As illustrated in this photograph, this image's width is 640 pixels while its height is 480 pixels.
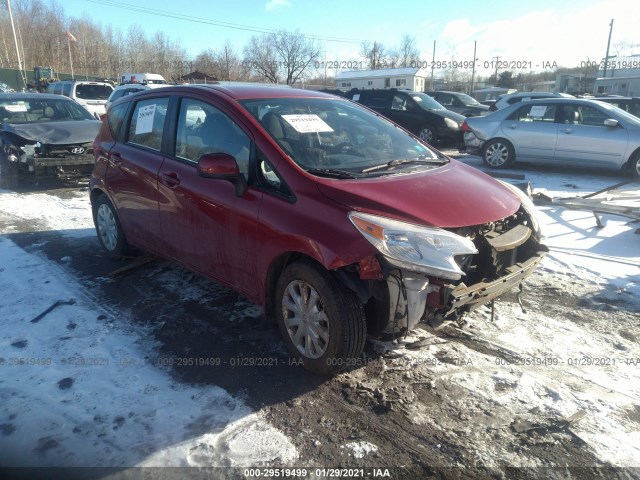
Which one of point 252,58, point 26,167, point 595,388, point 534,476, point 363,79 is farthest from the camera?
point 252,58

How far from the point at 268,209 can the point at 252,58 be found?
58152mm

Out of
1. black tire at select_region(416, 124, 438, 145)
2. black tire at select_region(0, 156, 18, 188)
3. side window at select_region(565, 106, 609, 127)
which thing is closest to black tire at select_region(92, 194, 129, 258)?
black tire at select_region(0, 156, 18, 188)

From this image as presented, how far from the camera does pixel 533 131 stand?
9906mm

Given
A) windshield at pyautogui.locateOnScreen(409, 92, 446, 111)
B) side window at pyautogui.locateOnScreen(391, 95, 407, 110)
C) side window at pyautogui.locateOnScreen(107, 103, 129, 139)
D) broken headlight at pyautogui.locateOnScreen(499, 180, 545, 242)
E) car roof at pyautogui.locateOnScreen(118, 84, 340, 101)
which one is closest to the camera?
broken headlight at pyautogui.locateOnScreen(499, 180, 545, 242)

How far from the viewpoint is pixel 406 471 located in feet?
7.59

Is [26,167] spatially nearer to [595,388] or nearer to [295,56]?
[595,388]

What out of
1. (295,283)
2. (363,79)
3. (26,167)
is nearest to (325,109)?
(295,283)

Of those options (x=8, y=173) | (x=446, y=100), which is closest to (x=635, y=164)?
(x=8, y=173)

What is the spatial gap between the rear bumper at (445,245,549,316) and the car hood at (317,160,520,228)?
39 cm

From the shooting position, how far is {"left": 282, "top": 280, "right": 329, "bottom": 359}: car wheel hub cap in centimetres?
292

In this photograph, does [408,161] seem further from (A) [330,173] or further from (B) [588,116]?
(B) [588,116]

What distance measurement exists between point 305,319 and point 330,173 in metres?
0.97

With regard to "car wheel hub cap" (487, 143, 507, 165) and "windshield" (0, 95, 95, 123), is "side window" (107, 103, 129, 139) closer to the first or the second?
"windshield" (0, 95, 95, 123)

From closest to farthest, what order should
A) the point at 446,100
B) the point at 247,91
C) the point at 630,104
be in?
the point at 247,91 < the point at 630,104 < the point at 446,100
